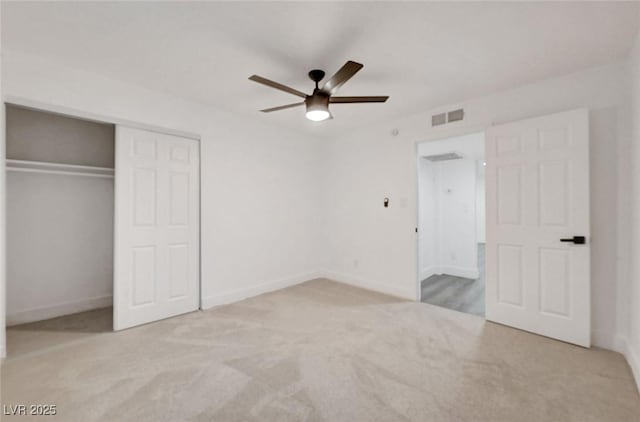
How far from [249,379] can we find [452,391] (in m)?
1.47

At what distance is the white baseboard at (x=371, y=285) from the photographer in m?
3.92

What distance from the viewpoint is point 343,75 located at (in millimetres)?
2066

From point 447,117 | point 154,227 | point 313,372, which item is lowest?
point 313,372

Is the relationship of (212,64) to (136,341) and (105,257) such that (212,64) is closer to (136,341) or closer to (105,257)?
(136,341)

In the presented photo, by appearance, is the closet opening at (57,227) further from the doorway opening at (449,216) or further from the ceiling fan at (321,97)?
the doorway opening at (449,216)

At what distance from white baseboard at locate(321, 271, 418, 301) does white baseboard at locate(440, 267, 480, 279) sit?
6.43 ft

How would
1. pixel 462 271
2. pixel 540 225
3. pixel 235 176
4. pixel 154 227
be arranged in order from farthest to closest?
1. pixel 462 271
2. pixel 235 176
3. pixel 154 227
4. pixel 540 225

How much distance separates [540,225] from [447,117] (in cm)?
165

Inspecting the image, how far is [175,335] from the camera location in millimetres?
2820

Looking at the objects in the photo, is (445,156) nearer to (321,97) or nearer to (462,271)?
(462,271)

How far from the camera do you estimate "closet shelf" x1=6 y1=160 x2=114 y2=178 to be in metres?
2.98

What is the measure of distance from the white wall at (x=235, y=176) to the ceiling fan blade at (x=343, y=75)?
6.41 feet

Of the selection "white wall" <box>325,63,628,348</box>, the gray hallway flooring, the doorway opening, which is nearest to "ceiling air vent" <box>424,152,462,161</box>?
the doorway opening

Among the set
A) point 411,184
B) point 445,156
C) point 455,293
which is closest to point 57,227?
point 411,184
